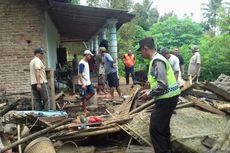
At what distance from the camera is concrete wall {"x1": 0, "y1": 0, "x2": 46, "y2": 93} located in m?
13.6

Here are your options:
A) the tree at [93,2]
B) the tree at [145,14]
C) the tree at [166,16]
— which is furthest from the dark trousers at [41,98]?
the tree at [166,16]

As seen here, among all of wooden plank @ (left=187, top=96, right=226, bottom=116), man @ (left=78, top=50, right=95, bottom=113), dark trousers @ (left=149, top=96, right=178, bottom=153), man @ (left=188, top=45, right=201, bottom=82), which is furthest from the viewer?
man @ (left=188, top=45, right=201, bottom=82)

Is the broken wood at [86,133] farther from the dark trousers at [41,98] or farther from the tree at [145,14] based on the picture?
the tree at [145,14]

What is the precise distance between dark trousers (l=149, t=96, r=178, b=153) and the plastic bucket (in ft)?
5.46

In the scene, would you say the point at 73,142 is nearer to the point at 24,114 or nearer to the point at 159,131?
the point at 24,114

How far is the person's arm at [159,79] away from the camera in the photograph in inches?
248

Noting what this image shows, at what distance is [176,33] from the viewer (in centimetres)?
4391

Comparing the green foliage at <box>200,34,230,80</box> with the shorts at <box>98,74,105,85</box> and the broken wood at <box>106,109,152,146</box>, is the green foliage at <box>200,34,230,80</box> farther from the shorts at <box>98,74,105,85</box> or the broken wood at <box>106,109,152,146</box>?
the broken wood at <box>106,109,152,146</box>

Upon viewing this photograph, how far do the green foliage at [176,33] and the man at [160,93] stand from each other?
3625 centimetres

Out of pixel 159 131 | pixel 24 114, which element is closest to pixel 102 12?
pixel 24 114

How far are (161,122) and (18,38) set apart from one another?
327 inches

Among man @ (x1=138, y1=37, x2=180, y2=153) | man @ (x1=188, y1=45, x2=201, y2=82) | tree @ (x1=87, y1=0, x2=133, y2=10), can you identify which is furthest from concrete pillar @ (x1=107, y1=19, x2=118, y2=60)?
tree @ (x1=87, y1=0, x2=133, y2=10)

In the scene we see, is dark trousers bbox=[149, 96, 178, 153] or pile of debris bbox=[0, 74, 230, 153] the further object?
pile of debris bbox=[0, 74, 230, 153]

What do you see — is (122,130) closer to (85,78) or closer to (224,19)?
(85,78)
